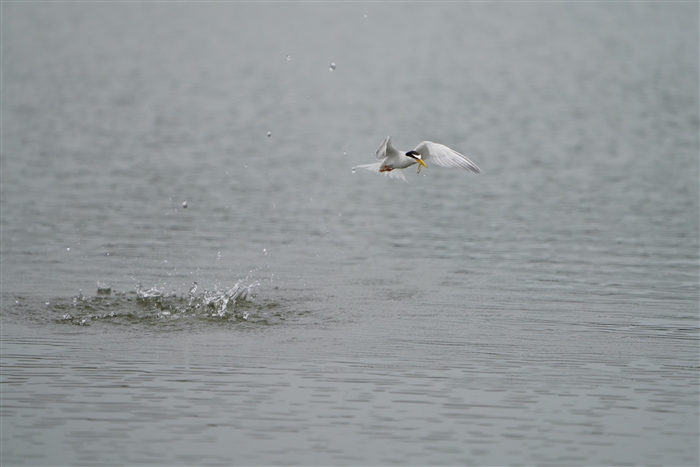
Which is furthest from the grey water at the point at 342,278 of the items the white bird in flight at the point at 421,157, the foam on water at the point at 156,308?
the white bird in flight at the point at 421,157

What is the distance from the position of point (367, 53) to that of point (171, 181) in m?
35.1

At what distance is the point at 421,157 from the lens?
11.5 metres

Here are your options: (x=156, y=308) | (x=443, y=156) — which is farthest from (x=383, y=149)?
(x=156, y=308)

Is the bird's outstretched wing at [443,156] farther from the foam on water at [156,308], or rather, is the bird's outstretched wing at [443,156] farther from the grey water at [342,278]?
the foam on water at [156,308]

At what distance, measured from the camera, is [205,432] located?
963cm

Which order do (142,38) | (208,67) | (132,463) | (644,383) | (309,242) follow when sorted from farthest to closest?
(142,38) → (208,67) → (309,242) → (644,383) → (132,463)

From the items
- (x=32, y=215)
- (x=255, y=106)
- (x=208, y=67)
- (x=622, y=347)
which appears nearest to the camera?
(x=622, y=347)

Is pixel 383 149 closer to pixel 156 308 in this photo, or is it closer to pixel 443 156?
pixel 443 156

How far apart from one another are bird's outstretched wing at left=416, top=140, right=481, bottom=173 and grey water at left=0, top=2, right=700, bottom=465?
2265mm

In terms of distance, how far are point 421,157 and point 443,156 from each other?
0.26 m

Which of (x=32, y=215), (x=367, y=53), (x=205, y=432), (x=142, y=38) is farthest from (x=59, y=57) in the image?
(x=205, y=432)

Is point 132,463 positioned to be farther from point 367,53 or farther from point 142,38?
point 142,38

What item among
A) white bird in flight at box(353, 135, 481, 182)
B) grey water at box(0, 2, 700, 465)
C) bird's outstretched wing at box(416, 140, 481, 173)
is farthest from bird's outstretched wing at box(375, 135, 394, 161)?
grey water at box(0, 2, 700, 465)

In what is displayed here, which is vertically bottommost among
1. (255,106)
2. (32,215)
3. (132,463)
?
(132,463)
